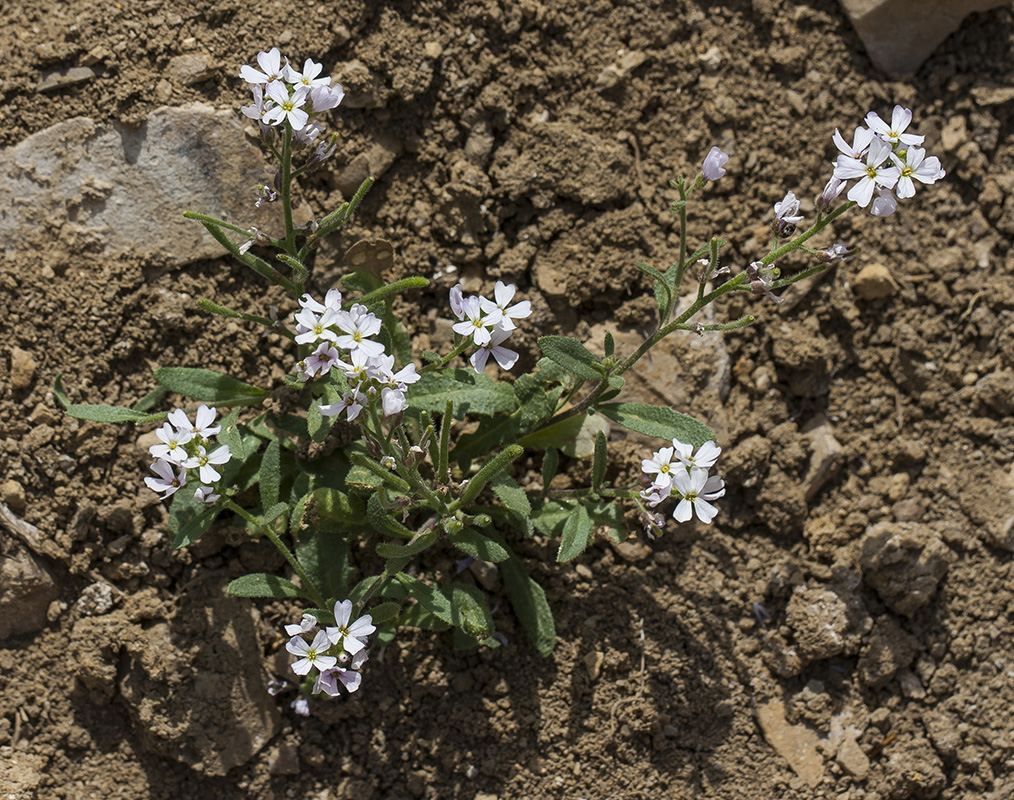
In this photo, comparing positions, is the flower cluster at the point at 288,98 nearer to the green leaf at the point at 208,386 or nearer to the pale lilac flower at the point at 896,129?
the green leaf at the point at 208,386

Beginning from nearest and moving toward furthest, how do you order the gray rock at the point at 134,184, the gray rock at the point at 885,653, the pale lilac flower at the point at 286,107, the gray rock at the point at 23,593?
the pale lilac flower at the point at 286,107, the gray rock at the point at 23,593, the gray rock at the point at 134,184, the gray rock at the point at 885,653

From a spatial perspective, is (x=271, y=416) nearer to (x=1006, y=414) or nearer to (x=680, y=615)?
(x=680, y=615)

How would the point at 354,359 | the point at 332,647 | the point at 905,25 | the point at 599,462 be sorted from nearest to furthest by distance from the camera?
1. the point at 354,359
2. the point at 332,647
3. the point at 599,462
4. the point at 905,25

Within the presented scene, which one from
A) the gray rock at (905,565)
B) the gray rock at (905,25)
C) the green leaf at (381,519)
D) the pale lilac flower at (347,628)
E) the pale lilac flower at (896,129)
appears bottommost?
the pale lilac flower at (347,628)

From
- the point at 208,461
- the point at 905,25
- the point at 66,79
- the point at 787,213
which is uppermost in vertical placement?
the point at 905,25

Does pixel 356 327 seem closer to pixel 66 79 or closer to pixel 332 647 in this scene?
pixel 332 647

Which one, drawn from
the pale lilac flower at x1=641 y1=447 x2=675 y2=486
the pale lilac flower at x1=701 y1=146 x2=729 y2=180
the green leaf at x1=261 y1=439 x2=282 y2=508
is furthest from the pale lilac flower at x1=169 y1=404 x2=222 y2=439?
the pale lilac flower at x1=701 y1=146 x2=729 y2=180

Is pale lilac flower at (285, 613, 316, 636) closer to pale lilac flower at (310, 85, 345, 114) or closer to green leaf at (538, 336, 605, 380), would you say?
green leaf at (538, 336, 605, 380)

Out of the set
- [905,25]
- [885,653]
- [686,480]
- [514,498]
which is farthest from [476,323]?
[905,25]

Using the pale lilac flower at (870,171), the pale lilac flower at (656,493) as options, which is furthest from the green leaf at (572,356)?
the pale lilac flower at (870,171)
